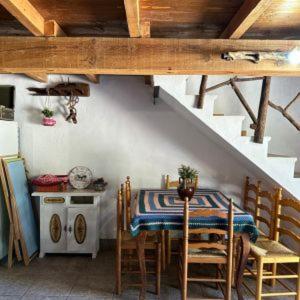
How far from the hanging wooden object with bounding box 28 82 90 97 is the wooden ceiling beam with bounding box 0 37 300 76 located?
1592 millimetres

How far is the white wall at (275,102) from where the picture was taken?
389 centimetres

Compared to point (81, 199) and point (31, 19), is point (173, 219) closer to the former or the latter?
point (81, 199)

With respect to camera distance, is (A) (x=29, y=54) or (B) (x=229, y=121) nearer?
(A) (x=29, y=54)

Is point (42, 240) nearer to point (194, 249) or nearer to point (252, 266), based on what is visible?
point (194, 249)

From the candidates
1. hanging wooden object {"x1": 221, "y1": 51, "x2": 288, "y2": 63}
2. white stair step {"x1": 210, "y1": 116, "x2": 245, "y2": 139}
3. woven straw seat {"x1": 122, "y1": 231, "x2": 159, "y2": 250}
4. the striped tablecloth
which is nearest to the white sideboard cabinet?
woven straw seat {"x1": 122, "y1": 231, "x2": 159, "y2": 250}

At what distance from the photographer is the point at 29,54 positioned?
7.23ft

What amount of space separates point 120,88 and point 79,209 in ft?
5.32

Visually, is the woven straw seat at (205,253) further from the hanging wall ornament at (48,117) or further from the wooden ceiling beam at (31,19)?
the hanging wall ornament at (48,117)

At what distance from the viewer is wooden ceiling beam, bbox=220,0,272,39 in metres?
1.65

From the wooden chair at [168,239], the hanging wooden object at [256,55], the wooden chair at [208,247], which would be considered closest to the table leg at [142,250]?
the wooden chair at [208,247]

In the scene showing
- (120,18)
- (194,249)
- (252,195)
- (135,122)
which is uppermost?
(120,18)

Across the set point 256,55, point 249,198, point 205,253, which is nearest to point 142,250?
point 205,253

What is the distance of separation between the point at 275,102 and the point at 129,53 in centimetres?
250

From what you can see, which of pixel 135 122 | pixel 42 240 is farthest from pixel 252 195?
pixel 42 240
